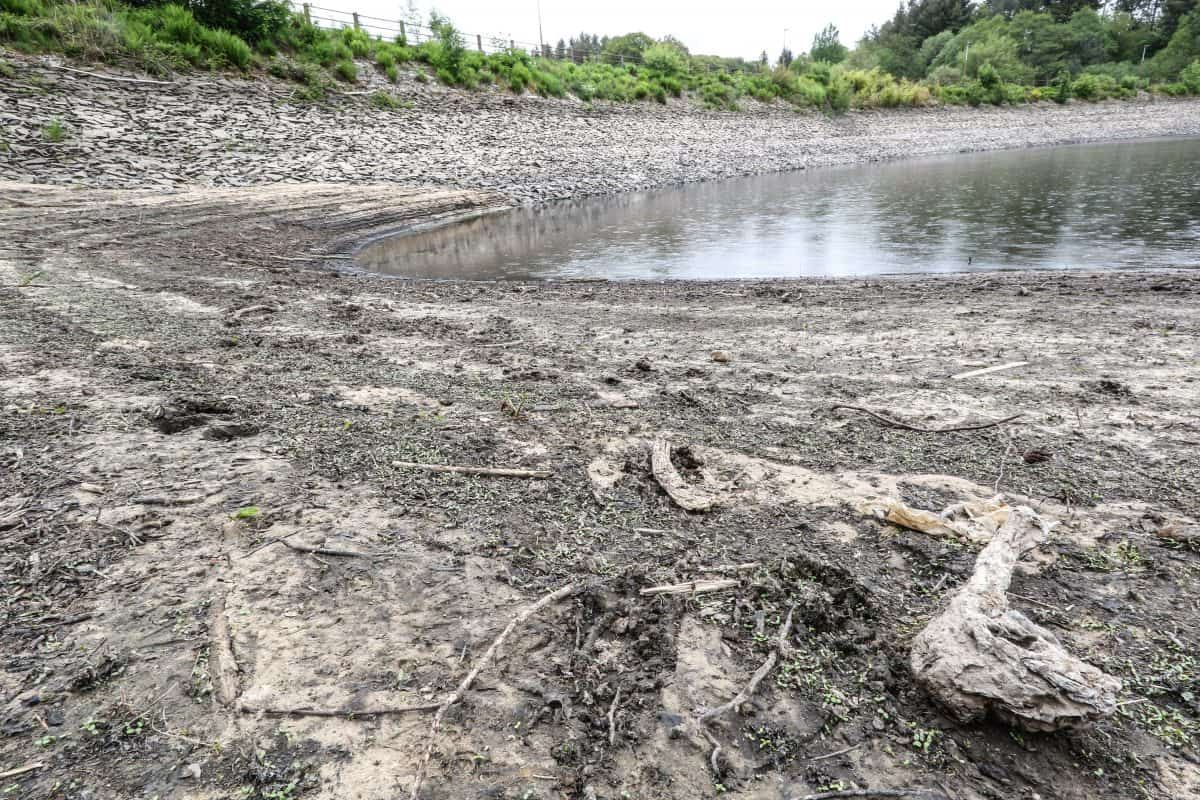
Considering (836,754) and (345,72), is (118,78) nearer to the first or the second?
(345,72)

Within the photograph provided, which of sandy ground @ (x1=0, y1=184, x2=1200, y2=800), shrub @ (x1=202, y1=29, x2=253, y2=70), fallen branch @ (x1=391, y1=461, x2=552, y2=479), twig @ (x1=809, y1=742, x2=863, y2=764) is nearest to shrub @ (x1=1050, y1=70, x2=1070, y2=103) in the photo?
shrub @ (x1=202, y1=29, x2=253, y2=70)

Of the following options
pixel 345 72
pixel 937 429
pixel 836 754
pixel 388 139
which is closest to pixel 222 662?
pixel 836 754

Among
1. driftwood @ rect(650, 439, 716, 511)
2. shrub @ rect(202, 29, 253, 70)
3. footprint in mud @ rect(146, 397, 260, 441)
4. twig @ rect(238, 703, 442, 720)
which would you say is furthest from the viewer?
shrub @ rect(202, 29, 253, 70)

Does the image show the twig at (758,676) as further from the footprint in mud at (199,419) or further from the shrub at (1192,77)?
the shrub at (1192,77)

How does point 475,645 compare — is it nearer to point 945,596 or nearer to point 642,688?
point 642,688

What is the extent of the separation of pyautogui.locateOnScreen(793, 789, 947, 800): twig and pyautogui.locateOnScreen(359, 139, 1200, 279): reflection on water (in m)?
9.84

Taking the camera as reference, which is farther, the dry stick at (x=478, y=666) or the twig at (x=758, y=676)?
the twig at (x=758, y=676)

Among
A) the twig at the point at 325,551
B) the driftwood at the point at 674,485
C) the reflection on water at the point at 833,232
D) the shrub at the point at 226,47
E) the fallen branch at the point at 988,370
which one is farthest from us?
the shrub at the point at 226,47

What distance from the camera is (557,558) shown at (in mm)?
2787

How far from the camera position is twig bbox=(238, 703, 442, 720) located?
1.97m

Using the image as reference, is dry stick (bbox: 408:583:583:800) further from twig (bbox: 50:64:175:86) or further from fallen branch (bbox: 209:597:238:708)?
twig (bbox: 50:64:175:86)

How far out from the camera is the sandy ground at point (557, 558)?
185cm

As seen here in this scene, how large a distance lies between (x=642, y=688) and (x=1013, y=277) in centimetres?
987

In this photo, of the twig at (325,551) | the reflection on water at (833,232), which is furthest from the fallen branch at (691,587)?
the reflection on water at (833,232)
